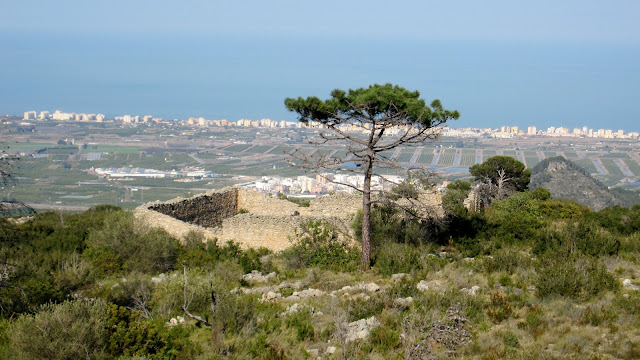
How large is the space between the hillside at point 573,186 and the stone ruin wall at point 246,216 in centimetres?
2248

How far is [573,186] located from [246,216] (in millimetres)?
32936

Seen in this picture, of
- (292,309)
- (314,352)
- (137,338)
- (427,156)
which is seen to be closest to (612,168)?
(427,156)

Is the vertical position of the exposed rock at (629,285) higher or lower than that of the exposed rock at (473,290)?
higher

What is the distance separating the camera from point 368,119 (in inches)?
484

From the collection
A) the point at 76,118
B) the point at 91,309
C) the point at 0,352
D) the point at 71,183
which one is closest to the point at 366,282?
the point at 91,309

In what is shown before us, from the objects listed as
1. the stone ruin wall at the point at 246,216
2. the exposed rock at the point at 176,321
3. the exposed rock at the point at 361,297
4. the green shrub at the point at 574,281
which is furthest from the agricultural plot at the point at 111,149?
the green shrub at the point at 574,281

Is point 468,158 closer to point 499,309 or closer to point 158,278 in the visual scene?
point 158,278

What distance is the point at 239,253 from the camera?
1402 cm

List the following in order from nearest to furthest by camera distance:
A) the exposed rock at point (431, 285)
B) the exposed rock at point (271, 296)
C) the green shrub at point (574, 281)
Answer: the green shrub at point (574, 281), the exposed rock at point (431, 285), the exposed rock at point (271, 296)

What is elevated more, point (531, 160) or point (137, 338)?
point (531, 160)

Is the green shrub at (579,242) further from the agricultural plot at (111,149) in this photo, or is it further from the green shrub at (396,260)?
the agricultural plot at (111,149)

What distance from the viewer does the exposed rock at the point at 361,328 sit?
7.82 m

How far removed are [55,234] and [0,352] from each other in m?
8.47

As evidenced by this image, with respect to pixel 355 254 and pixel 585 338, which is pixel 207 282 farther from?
pixel 585 338
